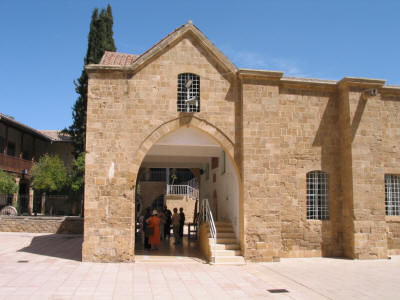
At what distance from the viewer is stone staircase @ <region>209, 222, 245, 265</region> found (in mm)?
10732

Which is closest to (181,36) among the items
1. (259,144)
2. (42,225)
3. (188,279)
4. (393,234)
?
(259,144)

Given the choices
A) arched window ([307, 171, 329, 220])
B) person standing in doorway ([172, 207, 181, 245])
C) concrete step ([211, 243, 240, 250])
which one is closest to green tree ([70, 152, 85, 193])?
person standing in doorway ([172, 207, 181, 245])

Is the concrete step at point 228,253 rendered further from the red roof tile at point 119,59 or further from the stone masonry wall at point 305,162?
the red roof tile at point 119,59

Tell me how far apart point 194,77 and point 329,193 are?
18.5 ft

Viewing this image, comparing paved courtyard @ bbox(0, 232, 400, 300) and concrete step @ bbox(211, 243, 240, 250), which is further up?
concrete step @ bbox(211, 243, 240, 250)

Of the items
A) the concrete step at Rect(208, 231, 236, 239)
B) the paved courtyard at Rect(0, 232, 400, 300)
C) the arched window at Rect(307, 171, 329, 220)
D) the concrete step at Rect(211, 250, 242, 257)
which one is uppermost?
the arched window at Rect(307, 171, 329, 220)

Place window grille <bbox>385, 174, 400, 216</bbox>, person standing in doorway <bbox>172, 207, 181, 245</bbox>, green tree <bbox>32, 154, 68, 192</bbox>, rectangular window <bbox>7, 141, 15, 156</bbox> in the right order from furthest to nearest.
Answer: rectangular window <bbox>7, 141, 15, 156</bbox> < green tree <bbox>32, 154, 68, 192</bbox> < person standing in doorway <bbox>172, 207, 181, 245</bbox> < window grille <bbox>385, 174, 400, 216</bbox>

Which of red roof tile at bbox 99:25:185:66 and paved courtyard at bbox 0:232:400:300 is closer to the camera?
paved courtyard at bbox 0:232:400:300

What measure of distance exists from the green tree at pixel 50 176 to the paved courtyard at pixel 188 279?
11.4 meters

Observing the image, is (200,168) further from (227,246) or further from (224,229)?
(227,246)

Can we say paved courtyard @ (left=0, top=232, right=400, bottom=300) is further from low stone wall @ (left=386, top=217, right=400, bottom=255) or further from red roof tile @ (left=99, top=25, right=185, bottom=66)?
red roof tile @ (left=99, top=25, right=185, bottom=66)

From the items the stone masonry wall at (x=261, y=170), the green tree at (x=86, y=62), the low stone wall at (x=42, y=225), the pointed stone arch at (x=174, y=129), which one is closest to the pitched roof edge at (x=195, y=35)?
the stone masonry wall at (x=261, y=170)

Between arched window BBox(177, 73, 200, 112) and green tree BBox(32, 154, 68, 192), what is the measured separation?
1435cm

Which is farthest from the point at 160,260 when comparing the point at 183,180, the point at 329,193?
the point at 183,180
